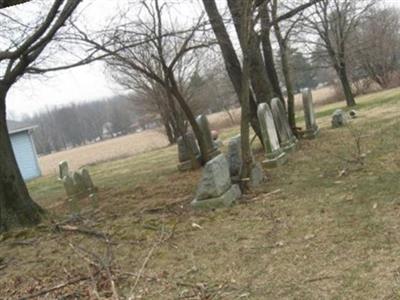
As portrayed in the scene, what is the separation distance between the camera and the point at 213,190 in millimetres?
7332

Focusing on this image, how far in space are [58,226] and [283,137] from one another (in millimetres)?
5808

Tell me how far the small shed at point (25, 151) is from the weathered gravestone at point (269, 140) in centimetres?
1998

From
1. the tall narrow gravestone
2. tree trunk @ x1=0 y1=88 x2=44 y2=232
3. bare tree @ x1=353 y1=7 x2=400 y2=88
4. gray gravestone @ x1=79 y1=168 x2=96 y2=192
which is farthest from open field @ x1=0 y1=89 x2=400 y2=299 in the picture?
bare tree @ x1=353 y1=7 x2=400 y2=88

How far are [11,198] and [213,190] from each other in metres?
3.38

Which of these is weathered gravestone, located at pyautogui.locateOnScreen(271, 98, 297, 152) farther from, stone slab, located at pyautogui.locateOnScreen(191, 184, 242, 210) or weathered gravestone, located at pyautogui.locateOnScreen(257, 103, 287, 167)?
stone slab, located at pyautogui.locateOnScreen(191, 184, 242, 210)

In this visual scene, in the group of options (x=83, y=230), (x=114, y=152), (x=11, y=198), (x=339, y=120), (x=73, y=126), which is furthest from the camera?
(x=73, y=126)

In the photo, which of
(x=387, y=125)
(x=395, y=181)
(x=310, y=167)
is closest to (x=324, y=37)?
(x=387, y=125)

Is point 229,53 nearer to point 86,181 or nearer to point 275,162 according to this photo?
point 275,162

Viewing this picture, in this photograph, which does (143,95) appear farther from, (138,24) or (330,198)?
(330,198)

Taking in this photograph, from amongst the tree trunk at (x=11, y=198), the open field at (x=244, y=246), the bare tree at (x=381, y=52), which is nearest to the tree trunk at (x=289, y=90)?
the open field at (x=244, y=246)

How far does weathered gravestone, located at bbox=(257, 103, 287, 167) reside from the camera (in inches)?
400

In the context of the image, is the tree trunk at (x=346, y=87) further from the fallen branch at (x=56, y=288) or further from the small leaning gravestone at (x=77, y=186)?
the fallen branch at (x=56, y=288)

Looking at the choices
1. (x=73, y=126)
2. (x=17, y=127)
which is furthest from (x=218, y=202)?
(x=73, y=126)

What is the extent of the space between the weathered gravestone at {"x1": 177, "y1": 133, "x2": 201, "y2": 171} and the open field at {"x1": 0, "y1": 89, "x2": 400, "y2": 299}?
3.51 meters
